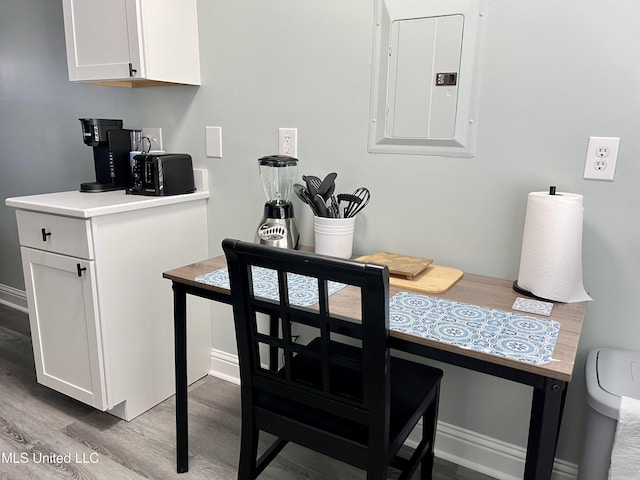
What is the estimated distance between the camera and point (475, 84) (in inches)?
59.2

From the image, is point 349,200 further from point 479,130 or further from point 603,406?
point 603,406

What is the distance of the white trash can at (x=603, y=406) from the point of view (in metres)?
1.14

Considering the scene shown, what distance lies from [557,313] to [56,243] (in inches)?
69.2

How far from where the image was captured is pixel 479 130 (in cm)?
153

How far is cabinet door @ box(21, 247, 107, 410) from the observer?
5.89 ft

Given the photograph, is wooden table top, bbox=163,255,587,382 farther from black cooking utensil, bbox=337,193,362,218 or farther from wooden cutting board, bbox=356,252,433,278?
black cooking utensil, bbox=337,193,362,218

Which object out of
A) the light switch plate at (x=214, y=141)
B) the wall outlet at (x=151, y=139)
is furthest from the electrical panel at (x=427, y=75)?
the wall outlet at (x=151, y=139)

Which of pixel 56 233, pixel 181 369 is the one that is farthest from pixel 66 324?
pixel 181 369

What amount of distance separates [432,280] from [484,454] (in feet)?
2.42

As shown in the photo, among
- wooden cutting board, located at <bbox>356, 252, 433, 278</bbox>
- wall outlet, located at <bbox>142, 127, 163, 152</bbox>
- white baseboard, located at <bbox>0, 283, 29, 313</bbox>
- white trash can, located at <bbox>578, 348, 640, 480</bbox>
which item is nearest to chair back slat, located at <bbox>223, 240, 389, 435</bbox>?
wooden cutting board, located at <bbox>356, 252, 433, 278</bbox>

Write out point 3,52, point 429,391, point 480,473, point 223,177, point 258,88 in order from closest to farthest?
point 429,391, point 480,473, point 258,88, point 223,177, point 3,52

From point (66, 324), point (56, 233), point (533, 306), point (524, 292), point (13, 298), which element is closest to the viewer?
point (533, 306)

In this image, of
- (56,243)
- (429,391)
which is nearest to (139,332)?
(56,243)

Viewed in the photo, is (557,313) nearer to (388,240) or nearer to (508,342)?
(508,342)
